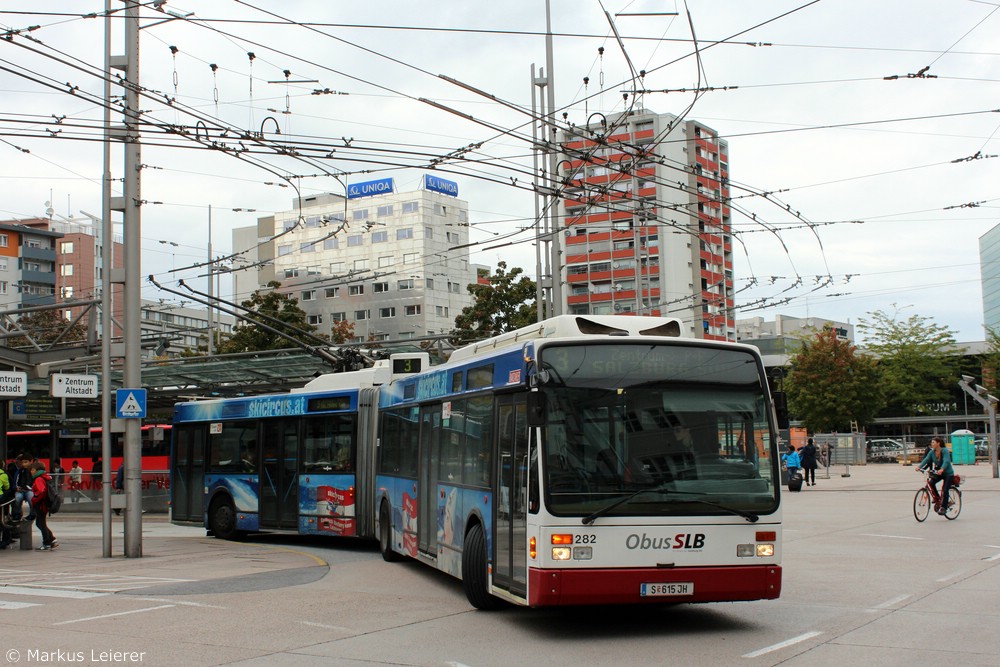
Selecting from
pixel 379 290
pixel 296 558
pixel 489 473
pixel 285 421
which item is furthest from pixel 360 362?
pixel 379 290

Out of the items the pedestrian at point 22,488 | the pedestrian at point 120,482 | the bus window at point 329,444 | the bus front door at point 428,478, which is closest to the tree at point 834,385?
the pedestrian at point 120,482

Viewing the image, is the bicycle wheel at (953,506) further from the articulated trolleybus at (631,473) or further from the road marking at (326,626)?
the road marking at (326,626)

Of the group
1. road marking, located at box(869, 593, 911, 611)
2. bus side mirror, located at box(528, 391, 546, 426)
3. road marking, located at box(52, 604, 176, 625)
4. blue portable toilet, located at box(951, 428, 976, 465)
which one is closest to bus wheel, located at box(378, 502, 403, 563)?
road marking, located at box(52, 604, 176, 625)

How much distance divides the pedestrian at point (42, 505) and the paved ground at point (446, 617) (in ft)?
10.3

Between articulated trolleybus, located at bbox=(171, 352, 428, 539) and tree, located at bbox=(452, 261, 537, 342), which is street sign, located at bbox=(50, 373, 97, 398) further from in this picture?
tree, located at bbox=(452, 261, 537, 342)

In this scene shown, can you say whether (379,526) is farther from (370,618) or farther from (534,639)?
(534,639)

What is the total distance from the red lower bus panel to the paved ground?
352 millimetres

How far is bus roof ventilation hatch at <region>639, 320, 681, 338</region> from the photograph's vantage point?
11.0 metres

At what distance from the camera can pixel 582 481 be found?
9383 millimetres

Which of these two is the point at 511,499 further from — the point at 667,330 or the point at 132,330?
the point at 132,330

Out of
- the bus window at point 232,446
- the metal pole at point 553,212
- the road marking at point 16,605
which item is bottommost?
the road marking at point 16,605

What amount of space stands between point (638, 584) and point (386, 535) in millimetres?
7822

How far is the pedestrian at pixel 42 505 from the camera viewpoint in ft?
67.8

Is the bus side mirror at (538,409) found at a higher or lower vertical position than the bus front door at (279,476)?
higher
